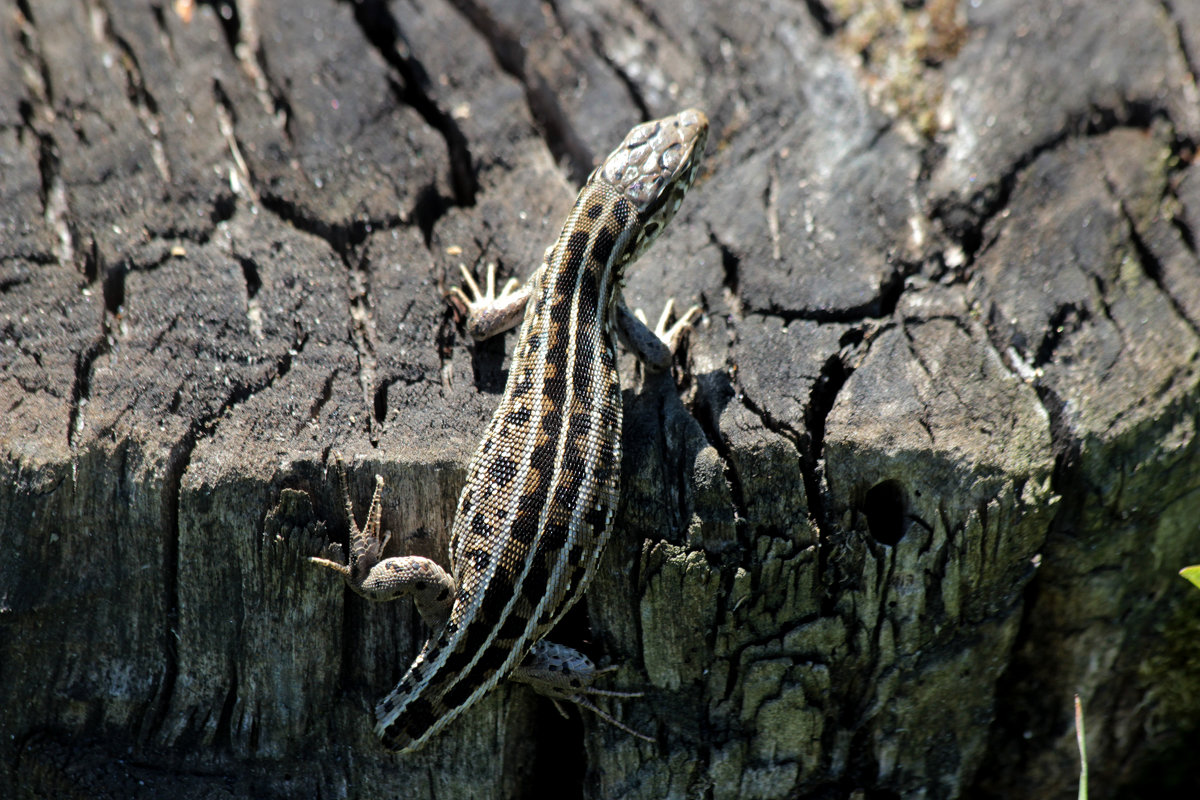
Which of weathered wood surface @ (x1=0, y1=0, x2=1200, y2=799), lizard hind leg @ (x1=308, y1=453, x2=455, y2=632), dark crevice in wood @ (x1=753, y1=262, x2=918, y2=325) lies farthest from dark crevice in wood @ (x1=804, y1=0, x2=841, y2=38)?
lizard hind leg @ (x1=308, y1=453, x2=455, y2=632)

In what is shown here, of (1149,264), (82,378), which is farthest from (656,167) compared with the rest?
(82,378)

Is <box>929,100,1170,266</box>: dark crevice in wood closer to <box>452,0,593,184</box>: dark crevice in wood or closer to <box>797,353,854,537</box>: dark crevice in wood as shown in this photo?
<box>797,353,854,537</box>: dark crevice in wood

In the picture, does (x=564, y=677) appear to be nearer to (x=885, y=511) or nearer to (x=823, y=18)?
(x=885, y=511)

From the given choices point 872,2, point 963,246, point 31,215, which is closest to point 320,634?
point 31,215

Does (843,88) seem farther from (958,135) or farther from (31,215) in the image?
(31,215)

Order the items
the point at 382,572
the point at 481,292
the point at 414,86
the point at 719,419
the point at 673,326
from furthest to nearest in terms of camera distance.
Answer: the point at 414,86 → the point at 481,292 → the point at 673,326 → the point at 719,419 → the point at 382,572

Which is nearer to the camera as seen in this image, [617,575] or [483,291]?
[617,575]
